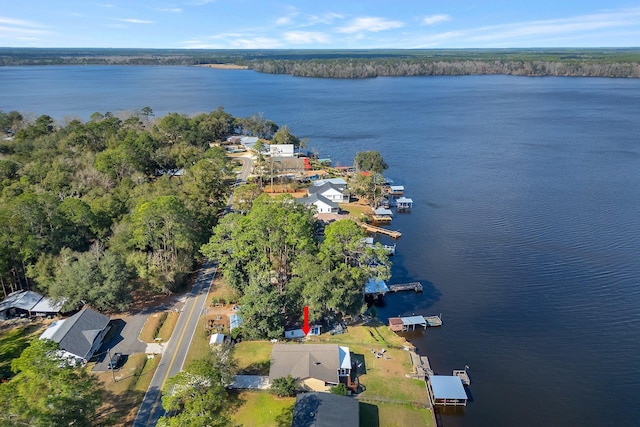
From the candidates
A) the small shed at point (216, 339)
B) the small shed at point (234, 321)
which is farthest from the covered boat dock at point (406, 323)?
the small shed at point (216, 339)

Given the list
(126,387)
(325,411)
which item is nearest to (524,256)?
(325,411)

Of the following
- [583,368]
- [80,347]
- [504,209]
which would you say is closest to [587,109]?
[504,209]

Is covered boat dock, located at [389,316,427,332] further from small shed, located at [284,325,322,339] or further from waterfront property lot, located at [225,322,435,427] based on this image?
small shed, located at [284,325,322,339]

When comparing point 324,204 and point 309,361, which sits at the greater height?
point 324,204

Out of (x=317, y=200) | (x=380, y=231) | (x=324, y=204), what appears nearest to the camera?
(x=380, y=231)

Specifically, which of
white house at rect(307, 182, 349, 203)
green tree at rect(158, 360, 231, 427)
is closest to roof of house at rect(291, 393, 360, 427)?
green tree at rect(158, 360, 231, 427)

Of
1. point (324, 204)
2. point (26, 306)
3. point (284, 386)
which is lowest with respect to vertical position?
point (284, 386)

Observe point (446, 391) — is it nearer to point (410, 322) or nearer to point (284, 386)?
point (410, 322)
